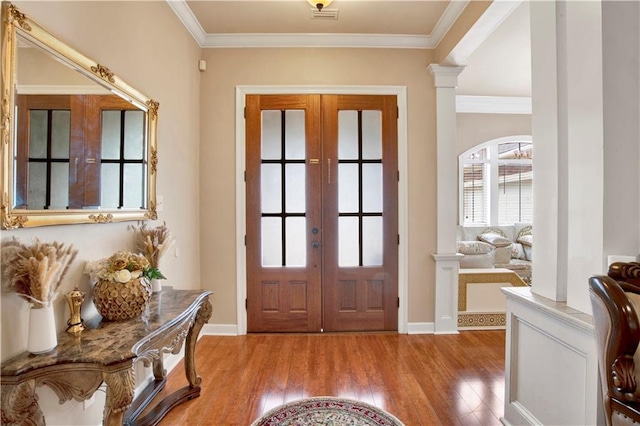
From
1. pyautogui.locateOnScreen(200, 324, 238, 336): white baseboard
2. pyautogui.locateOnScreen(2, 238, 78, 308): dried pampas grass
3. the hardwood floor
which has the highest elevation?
pyautogui.locateOnScreen(2, 238, 78, 308): dried pampas grass

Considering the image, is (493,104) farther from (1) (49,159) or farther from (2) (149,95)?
(1) (49,159)

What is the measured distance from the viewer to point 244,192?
128 inches

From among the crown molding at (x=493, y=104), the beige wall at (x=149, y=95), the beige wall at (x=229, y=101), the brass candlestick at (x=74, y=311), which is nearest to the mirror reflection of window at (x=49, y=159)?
the beige wall at (x=149, y=95)

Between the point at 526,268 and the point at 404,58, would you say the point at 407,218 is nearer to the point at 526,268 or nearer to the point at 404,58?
the point at 404,58

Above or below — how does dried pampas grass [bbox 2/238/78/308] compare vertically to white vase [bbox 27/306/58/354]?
above

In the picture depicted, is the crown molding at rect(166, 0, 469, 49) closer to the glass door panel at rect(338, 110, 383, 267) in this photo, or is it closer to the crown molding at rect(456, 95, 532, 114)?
the glass door panel at rect(338, 110, 383, 267)

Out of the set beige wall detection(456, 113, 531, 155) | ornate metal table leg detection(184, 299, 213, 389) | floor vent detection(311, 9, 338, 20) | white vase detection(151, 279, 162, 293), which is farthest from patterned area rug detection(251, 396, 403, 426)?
beige wall detection(456, 113, 531, 155)

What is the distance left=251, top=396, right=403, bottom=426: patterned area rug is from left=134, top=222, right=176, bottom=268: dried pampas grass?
1198mm

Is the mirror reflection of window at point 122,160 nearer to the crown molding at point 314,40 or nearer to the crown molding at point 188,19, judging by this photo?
the crown molding at point 188,19

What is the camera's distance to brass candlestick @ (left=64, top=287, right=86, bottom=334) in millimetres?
1433

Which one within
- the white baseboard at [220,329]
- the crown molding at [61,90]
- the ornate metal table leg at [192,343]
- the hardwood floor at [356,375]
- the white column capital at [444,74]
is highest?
the white column capital at [444,74]

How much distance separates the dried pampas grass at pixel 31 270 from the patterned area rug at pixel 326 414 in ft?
4.33

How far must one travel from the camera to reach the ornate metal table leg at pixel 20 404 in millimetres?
1118

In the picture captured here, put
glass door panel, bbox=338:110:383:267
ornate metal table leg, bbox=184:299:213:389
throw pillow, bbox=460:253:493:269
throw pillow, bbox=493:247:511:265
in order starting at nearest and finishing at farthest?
1. ornate metal table leg, bbox=184:299:213:389
2. glass door panel, bbox=338:110:383:267
3. throw pillow, bbox=460:253:493:269
4. throw pillow, bbox=493:247:511:265
